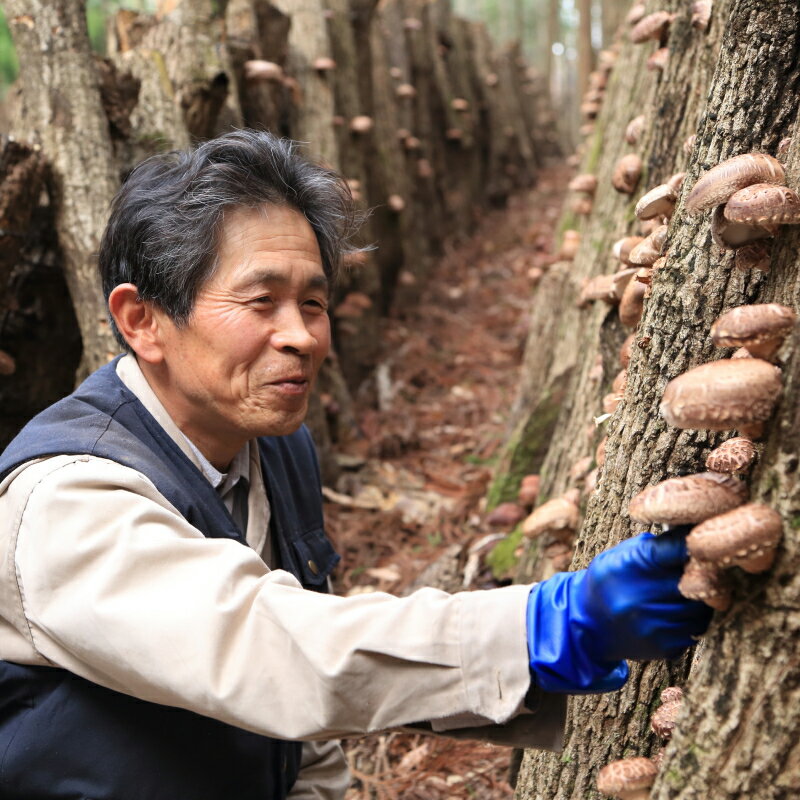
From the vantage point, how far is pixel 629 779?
1845mm

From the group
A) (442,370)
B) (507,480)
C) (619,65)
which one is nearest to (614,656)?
A: (507,480)

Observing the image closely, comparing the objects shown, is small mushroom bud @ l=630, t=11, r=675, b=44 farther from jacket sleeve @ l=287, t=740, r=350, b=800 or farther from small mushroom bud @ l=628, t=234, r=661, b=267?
jacket sleeve @ l=287, t=740, r=350, b=800

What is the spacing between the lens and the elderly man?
1.68 metres

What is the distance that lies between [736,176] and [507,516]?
333 centimetres

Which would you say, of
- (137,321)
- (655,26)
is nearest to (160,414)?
(137,321)

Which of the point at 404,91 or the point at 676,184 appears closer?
the point at 676,184

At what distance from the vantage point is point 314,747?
10.3 ft

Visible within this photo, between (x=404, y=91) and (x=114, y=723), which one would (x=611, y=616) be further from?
(x=404, y=91)

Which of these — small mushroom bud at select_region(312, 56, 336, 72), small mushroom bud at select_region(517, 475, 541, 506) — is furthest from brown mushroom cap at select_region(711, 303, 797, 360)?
small mushroom bud at select_region(312, 56, 336, 72)

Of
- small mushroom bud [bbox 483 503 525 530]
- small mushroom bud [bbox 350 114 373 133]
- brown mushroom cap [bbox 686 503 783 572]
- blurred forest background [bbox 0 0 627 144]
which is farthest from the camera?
blurred forest background [bbox 0 0 627 144]

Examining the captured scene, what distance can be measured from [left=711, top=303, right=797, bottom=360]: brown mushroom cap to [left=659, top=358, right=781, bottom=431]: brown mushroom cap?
0.24 feet

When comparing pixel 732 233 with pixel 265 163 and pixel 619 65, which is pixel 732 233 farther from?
pixel 619 65

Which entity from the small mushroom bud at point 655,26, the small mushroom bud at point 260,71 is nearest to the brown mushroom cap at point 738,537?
the small mushroom bud at point 655,26

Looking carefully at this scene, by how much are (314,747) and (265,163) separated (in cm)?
220
